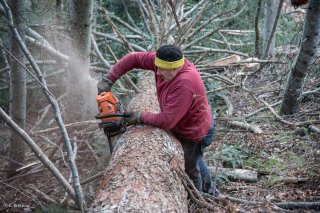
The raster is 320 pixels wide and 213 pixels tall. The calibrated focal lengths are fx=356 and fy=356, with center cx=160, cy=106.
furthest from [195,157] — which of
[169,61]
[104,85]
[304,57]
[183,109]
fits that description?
[304,57]

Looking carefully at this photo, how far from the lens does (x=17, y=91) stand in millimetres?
4535

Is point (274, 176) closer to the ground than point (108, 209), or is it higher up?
closer to the ground

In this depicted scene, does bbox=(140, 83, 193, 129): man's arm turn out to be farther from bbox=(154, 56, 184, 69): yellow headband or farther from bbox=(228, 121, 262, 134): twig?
bbox=(228, 121, 262, 134): twig

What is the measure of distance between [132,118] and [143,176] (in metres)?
0.92

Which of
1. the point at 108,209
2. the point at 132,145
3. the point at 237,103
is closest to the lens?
the point at 108,209

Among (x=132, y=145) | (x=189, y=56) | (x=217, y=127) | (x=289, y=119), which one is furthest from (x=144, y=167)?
(x=189, y=56)

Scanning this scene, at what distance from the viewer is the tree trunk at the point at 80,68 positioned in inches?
179

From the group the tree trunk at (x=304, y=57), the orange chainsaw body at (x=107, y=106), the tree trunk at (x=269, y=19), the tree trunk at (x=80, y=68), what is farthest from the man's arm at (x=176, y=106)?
the tree trunk at (x=269, y=19)

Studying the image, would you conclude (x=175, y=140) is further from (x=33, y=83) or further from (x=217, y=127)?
(x=33, y=83)

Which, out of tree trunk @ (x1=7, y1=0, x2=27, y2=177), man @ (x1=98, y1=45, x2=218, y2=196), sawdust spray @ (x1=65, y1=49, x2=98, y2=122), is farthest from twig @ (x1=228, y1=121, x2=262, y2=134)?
tree trunk @ (x1=7, y1=0, x2=27, y2=177)

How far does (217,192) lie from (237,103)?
271 cm

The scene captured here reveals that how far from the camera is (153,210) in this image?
2.47 m

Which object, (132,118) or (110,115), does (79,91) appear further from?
(132,118)

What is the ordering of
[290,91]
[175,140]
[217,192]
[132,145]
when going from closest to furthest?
[132,145] → [175,140] → [217,192] → [290,91]
